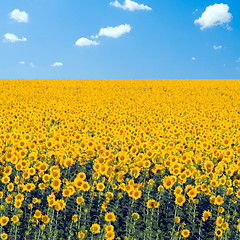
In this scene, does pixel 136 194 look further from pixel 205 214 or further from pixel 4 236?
pixel 4 236

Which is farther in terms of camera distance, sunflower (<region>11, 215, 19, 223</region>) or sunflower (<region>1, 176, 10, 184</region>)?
sunflower (<region>1, 176, 10, 184</region>)

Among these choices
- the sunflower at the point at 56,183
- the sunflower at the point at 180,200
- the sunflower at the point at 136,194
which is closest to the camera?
the sunflower at the point at 180,200

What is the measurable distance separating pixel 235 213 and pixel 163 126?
7.76 metres

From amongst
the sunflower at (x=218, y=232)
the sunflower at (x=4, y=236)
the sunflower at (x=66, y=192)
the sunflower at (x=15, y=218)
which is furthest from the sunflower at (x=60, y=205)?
the sunflower at (x=218, y=232)

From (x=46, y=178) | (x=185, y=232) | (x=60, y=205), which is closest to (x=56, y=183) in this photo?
(x=46, y=178)

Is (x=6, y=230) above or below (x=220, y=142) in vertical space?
below

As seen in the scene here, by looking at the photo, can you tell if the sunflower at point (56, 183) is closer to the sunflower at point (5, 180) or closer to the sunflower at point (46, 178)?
the sunflower at point (46, 178)

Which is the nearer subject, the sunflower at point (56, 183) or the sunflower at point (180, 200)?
the sunflower at point (180, 200)

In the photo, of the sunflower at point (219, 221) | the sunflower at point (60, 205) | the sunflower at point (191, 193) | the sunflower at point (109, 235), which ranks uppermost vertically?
the sunflower at point (191, 193)

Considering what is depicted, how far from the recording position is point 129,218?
6.03m

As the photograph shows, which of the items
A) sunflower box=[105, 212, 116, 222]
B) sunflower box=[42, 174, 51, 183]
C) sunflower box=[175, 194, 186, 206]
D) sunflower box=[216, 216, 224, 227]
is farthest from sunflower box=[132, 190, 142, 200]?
sunflower box=[42, 174, 51, 183]

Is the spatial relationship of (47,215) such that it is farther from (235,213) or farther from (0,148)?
(235,213)

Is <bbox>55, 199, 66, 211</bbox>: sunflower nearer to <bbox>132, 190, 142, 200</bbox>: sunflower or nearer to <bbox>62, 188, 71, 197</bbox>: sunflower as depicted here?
<bbox>62, 188, 71, 197</bbox>: sunflower

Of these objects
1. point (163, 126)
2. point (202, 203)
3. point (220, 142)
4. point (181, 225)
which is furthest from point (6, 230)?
point (163, 126)
